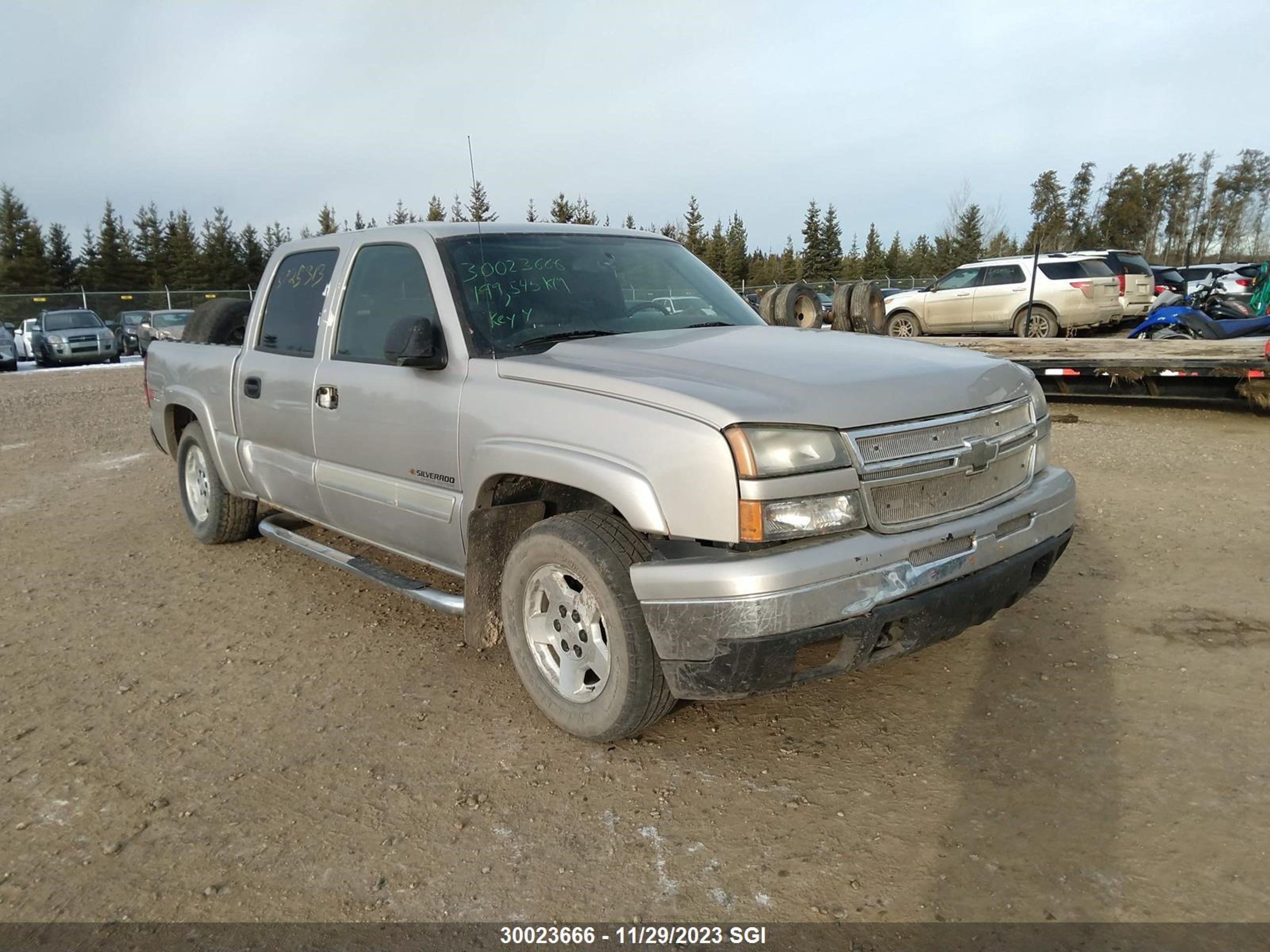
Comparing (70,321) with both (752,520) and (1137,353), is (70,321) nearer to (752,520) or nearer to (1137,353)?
(1137,353)

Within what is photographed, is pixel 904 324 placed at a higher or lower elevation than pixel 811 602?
lower

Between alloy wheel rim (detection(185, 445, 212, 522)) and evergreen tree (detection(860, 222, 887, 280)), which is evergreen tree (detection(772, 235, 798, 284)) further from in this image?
alloy wheel rim (detection(185, 445, 212, 522))

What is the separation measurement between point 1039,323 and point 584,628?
16.2 metres

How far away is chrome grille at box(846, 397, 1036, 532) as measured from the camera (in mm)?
2830

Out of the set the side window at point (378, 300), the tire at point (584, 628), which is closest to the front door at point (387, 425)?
the side window at point (378, 300)

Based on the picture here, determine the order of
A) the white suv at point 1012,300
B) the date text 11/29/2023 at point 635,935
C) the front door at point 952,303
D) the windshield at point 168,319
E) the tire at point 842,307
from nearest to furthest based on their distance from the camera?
the date text 11/29/2023 at point 635,935, the tire at point 842,307, the white suv at point 1012,300, the front door at point 952,303, the windshield at point 168,319

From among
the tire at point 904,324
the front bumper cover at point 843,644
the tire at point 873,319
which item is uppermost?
the tire at point 873,319

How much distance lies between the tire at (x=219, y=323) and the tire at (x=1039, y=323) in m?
14.6

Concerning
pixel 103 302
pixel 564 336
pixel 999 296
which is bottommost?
pixel 999 296

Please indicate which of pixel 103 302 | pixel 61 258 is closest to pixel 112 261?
pixel 61 258

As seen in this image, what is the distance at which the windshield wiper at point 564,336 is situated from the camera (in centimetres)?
360

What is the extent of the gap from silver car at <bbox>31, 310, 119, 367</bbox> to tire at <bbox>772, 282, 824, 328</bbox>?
2417 centimetres

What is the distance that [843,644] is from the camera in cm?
277

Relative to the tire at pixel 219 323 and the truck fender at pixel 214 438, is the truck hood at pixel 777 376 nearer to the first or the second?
the truck fender at pixel 214 438
